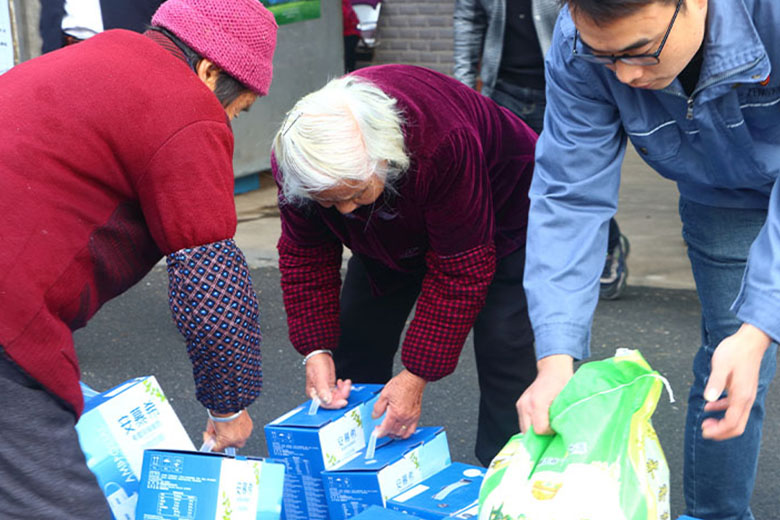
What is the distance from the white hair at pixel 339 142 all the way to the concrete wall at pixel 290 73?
449cm

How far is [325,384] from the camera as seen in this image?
2.46 metres

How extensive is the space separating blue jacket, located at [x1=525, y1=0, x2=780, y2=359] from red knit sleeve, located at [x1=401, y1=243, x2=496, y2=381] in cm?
42

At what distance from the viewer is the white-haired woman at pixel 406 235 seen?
2223mm

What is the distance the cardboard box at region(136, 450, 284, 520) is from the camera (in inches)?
78.3

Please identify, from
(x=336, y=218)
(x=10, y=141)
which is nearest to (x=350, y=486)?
(x=336, y=218)

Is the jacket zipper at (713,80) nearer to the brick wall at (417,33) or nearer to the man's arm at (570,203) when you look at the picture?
the man's arm at (570,203)

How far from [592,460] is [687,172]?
0.72 metres

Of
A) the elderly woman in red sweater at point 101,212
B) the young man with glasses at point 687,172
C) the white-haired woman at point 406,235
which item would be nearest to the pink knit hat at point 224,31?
the elderly woman in red sweater at point 101,212

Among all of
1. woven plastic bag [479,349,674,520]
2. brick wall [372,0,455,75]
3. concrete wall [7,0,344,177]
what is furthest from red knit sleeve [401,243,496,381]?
brick wall [372,0,455,75]

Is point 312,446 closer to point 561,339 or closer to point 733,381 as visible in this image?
point 561,339

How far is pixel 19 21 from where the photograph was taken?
5.78 m

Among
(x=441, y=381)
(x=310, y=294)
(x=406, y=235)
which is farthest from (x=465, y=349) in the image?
(x=406, y=235)

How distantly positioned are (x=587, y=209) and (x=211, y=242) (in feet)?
2.38

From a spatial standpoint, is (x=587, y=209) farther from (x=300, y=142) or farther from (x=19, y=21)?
(x=19, y=21)
